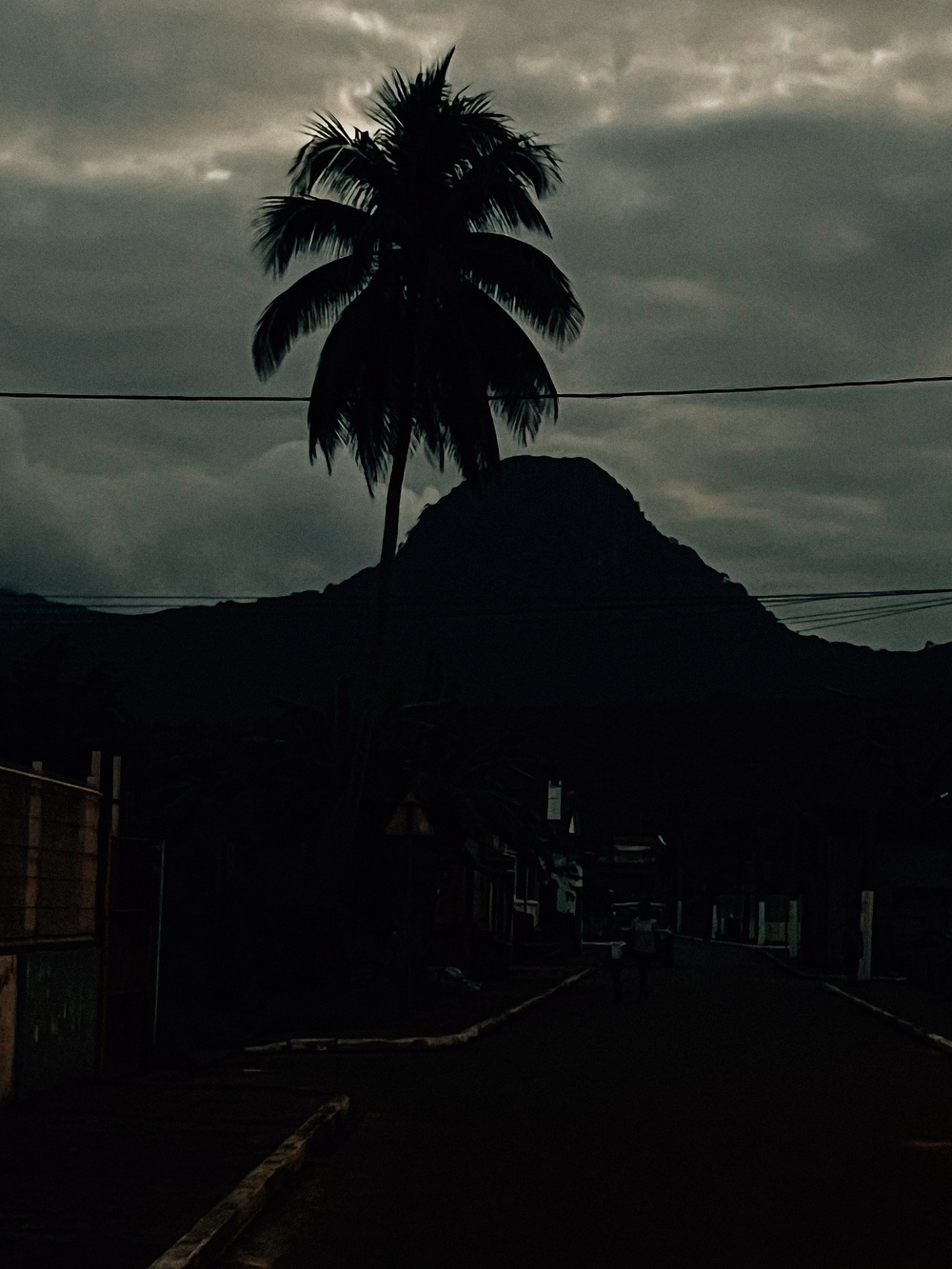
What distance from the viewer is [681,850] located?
121500 mm

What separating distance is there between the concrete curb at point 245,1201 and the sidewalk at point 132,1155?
0.08 meters

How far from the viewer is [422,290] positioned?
2923 cm

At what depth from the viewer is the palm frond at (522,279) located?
30.1 m

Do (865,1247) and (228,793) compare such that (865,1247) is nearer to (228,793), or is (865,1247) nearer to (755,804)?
(228,793)

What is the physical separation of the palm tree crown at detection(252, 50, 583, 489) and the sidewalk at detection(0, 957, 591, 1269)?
15909 millimetres

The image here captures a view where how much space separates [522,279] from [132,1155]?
22332 mm

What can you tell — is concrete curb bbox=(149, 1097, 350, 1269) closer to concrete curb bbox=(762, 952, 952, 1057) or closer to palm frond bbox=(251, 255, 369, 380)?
concrete curb bbox=(762, 952, 952, 1057)

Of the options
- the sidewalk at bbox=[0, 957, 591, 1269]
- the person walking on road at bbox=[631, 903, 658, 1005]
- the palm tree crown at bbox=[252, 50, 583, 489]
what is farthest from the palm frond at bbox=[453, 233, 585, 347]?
the sidewalk at bbox=[0, 957, 591, 1269]

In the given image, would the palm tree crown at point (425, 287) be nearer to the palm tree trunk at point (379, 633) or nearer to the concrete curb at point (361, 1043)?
the palm tree trunk at point (379, 633)

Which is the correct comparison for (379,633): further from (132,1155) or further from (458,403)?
(132,1155)

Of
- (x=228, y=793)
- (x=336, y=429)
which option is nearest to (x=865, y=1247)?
(x=336, y=429)

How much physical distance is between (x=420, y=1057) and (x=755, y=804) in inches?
3558

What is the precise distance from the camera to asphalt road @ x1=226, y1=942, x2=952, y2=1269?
8047 mm

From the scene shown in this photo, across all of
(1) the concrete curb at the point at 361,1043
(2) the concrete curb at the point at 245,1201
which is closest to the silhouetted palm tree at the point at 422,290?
(1) the concrete curb at the point at 361,1043
